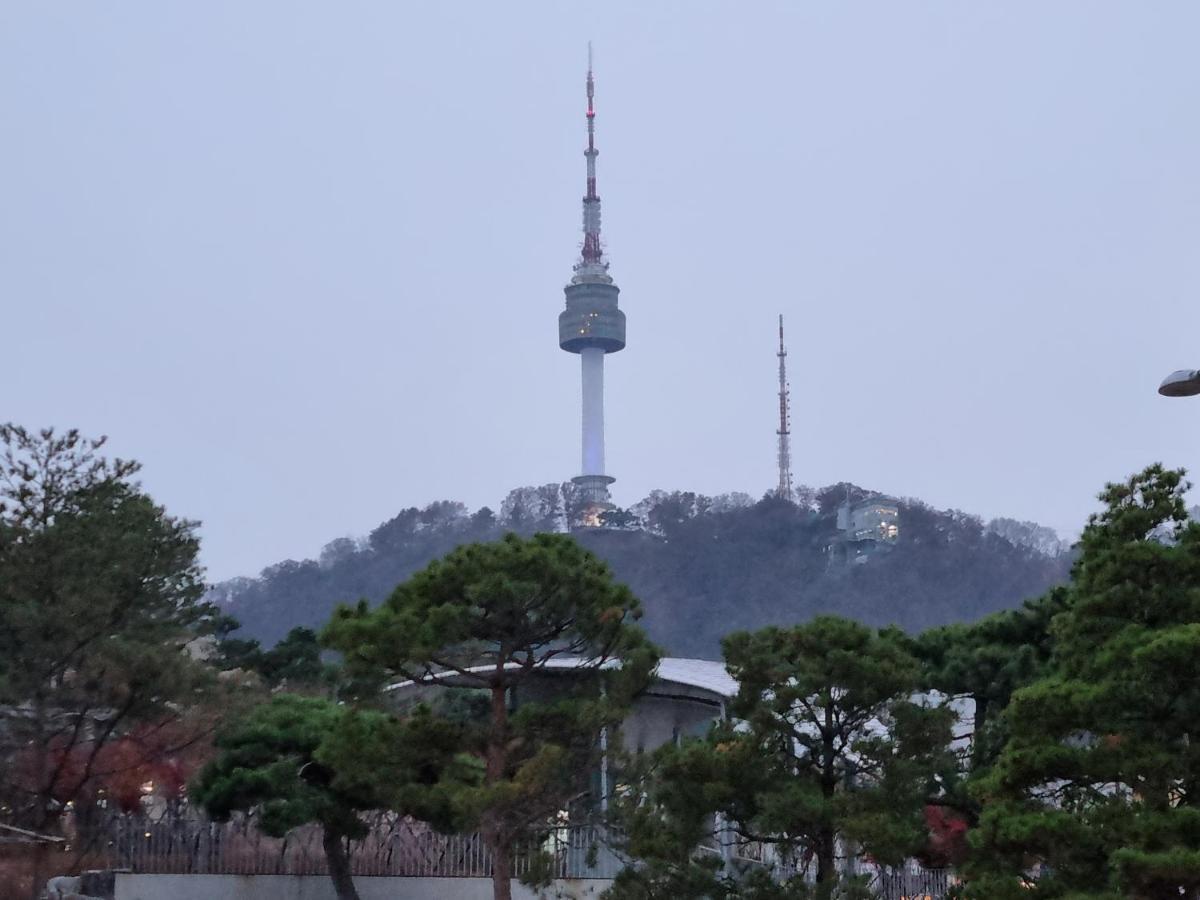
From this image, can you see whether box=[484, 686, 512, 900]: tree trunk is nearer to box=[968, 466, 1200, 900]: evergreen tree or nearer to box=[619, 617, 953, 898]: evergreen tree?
box=[619, 617, 953, 898]: evergreen tree

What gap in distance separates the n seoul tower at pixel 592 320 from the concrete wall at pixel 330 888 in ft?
363

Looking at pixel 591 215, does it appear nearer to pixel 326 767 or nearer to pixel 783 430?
pixel 783 430

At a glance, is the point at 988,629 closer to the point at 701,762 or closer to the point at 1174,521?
the point at 701,762

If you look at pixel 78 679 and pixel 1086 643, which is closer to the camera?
pixel 1086 643

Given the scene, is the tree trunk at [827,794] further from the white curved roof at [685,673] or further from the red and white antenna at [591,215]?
the red and white antenna at [591,215]

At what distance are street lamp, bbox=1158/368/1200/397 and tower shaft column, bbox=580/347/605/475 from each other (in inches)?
4776

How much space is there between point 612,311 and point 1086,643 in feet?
407

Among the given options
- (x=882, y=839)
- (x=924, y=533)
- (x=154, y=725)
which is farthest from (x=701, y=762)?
(x=924, y=533)

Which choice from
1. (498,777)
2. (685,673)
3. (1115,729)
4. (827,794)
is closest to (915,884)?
(685,673)

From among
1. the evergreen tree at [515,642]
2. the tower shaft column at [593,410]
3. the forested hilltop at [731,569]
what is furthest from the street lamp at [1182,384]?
the tower shaft column at [593,410]

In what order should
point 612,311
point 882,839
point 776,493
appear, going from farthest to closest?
point 612,311 < point 776,493 < point 882,839

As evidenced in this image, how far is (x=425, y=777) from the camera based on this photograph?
18.1 m

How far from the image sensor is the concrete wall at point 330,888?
1980 centimetres

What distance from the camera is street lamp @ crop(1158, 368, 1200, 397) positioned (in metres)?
9.40
